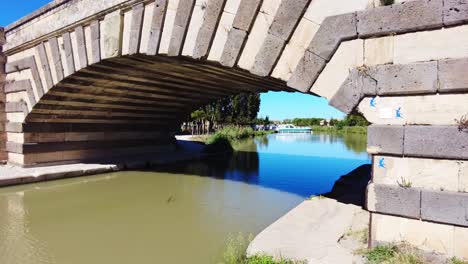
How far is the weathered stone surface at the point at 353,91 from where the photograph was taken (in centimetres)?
435

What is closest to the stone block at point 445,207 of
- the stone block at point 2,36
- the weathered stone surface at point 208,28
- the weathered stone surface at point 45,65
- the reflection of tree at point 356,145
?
the weathered stone surface at point 208,28

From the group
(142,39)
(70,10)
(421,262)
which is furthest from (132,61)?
(421,262)

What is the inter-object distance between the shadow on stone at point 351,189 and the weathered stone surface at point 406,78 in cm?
282

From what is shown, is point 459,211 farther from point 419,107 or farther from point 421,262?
point 419,107

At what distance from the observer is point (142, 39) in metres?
7.36

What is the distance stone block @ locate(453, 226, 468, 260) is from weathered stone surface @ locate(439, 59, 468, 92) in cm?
144

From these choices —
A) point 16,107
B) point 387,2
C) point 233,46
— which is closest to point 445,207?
point 387,2

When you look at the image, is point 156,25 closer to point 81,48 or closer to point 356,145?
point 81,48

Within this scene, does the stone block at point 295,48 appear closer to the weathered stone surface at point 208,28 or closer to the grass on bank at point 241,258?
the weathered stone surface at point 208,28

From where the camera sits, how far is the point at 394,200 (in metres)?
4.07

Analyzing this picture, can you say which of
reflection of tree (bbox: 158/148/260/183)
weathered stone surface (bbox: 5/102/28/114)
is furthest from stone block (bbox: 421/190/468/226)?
weathered stone surface (bbox: 5/102/28/114)

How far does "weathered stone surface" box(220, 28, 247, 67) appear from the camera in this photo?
18.9 ft

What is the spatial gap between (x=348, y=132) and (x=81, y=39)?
46.3 metres

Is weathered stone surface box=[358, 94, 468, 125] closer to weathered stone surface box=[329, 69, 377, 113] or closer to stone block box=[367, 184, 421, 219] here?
weathered stone surface box=[329, 69, 377, 113]
